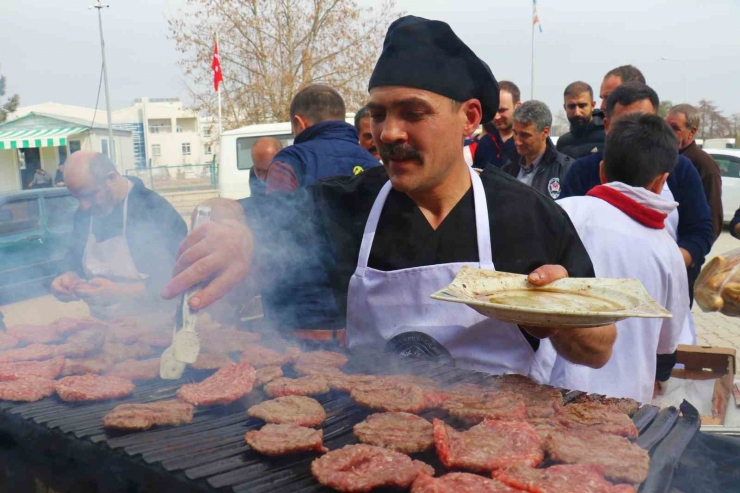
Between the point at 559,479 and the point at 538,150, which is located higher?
the point at 538,150

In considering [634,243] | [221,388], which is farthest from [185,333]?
[634,243]

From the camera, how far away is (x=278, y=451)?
5.58ft

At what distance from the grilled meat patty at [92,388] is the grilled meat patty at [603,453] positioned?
1.50m

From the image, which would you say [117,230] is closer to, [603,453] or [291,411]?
[291,411]

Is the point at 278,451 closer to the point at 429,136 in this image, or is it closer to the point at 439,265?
the point at 439,265

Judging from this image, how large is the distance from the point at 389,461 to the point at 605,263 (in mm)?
1985

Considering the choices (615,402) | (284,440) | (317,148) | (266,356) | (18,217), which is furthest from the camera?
(18,217)

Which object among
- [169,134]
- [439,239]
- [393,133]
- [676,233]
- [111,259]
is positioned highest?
[169,134]

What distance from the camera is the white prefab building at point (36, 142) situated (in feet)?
54.4

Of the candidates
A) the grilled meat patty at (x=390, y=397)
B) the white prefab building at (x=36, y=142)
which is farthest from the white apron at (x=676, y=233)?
the white prefab building at (x=36, y=142)

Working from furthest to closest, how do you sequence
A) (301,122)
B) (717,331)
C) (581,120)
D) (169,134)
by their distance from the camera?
(169,134)
(717,331)
(581,120)
(301,122)

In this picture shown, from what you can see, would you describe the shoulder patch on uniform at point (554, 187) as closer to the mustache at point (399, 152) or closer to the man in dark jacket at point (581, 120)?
the man in dark jacket at point (581, 120)

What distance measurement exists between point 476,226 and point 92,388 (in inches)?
61.4

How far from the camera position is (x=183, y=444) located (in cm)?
176
